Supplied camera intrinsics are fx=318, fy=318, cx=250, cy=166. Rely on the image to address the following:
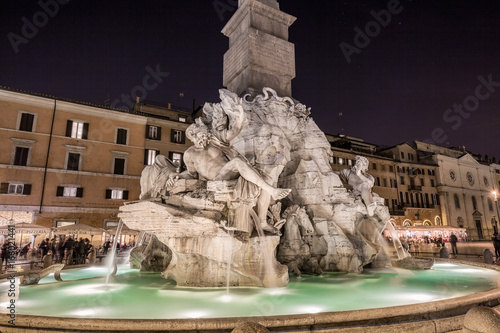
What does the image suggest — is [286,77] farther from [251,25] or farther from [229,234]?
[229,234]

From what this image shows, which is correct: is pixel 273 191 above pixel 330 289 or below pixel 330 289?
above

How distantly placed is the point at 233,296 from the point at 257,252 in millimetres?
1085

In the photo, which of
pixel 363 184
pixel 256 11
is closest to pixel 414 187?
pixel 363 184

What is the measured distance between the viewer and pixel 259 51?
9930mm

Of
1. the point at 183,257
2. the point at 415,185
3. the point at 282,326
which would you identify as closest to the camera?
the point at 282,326

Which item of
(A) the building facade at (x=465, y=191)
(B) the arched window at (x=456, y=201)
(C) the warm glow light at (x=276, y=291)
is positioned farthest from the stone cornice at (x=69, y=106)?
(B) the arched window at (x=456, y=201)

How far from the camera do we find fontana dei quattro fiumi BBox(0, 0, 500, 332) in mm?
3371

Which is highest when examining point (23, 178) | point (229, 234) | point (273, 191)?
point (23, 178)

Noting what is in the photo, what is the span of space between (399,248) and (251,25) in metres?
8.42

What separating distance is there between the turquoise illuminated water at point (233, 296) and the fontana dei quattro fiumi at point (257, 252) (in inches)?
1.2

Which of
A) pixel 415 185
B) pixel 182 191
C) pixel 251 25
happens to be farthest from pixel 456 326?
pixel 415 185

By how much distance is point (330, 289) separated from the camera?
558 cm

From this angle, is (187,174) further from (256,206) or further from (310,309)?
(310,309)

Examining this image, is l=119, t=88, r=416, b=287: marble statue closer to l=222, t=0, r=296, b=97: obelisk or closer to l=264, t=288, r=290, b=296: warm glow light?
l=264, t=288, r=290, b=296: warm glow light
